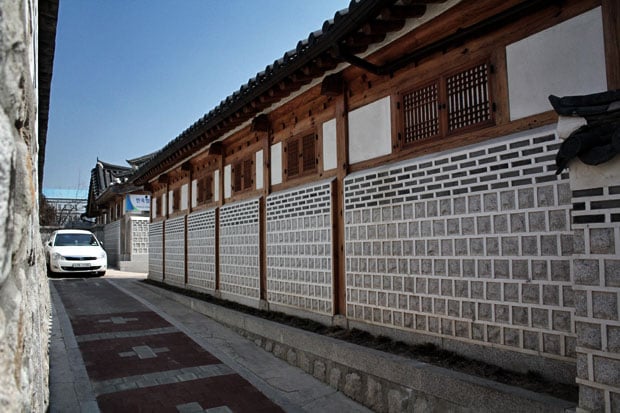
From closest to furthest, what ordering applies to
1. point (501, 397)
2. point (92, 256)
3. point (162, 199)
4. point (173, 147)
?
point (501, 397) → point (173, 147) → point (162, 199) → point (92, 256)

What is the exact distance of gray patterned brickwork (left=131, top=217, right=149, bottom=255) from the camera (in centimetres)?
2202

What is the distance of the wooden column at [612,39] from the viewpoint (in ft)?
10.9

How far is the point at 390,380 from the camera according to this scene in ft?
14.5

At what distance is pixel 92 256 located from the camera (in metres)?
17.6

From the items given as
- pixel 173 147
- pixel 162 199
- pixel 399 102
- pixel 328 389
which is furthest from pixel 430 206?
pixel 162 199

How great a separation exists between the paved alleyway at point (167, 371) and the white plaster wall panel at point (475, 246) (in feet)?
4.66

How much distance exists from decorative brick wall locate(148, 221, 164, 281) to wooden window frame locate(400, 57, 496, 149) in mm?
11517

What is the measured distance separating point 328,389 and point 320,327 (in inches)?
45.5

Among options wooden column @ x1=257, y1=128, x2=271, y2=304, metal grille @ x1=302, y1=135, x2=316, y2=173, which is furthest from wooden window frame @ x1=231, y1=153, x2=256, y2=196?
metal grille @ x1=302, y1=135, x2=316, y2=173

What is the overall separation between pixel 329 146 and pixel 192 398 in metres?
3.66

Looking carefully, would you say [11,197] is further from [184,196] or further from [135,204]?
[135,204]

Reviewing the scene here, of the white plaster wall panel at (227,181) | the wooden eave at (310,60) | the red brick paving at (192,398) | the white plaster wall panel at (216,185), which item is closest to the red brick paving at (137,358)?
the red brick paving at (192,398)

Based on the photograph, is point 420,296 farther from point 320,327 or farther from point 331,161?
point 331,161

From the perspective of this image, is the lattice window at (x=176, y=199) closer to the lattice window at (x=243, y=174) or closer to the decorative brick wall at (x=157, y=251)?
the decorative brick wall at (x=157, y=251)
